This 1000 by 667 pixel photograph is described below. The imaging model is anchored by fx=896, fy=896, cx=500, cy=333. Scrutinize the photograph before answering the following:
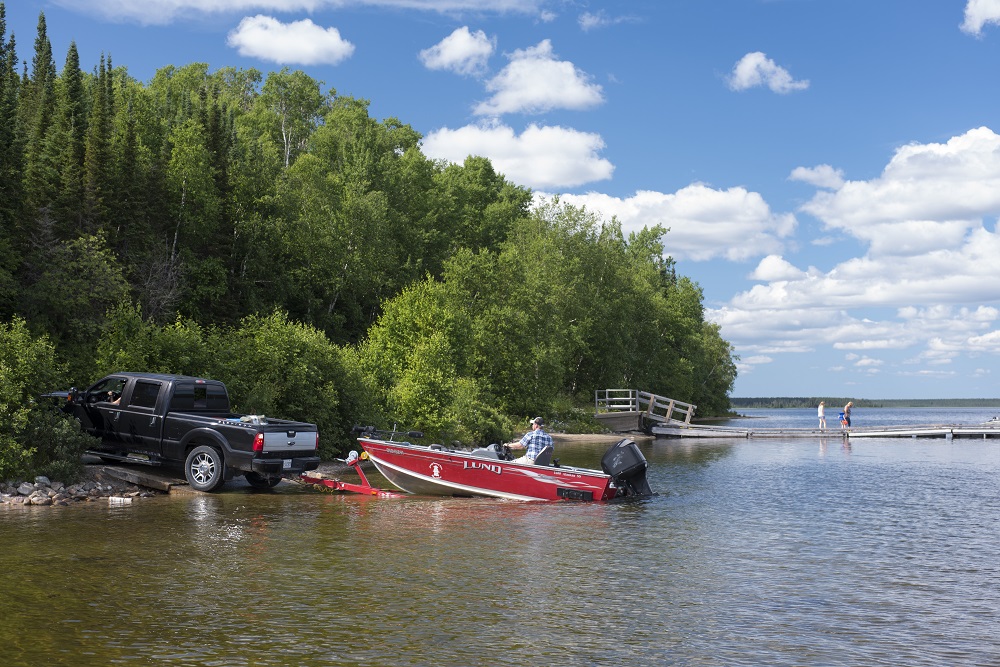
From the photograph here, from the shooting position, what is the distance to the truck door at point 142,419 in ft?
70.7

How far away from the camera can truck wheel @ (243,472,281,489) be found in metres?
22.8

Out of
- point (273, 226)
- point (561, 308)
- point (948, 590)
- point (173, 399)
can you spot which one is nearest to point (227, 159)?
point (273, 226)

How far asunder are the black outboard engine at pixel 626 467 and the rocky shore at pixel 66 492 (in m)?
11.3

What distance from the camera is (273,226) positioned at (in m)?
61.8

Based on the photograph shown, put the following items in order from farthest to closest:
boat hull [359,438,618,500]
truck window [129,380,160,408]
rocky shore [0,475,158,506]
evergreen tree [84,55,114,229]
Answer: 1. evergreen tree [84,55,114,229]
2. boat hull [359,438,618,500]
3. truck window [129,380,160,408]
4. rocky shore [0,475,158,506]

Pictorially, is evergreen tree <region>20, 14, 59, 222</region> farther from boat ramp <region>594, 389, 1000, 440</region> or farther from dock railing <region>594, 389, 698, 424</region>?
dock railing <region>594, 389, 698, 424</region>

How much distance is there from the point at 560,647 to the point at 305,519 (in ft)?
33.4

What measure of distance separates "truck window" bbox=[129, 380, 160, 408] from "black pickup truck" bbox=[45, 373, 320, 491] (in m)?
0.02

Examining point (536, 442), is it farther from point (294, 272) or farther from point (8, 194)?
point (294, 272)

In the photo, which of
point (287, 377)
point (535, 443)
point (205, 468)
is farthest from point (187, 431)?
point (535, 443)

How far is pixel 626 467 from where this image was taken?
23062mm

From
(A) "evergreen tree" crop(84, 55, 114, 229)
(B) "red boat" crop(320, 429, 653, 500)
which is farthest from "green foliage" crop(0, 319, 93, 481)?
(A) "evergreen tree" crop(84, 55, 114, 229)

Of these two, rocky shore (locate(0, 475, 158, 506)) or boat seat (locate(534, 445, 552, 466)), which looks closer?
rocky shore (locate(0, 475, 158, 506))

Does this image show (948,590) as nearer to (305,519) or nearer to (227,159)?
(305,519)
